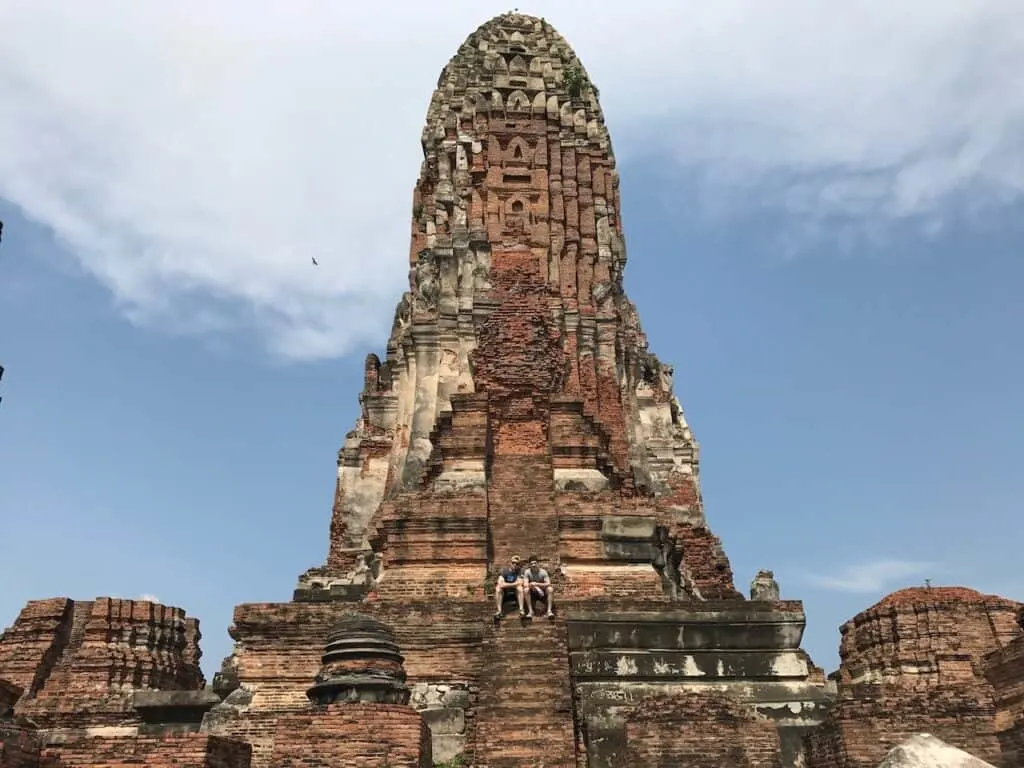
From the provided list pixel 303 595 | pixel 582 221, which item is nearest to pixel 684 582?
pixel 303 595

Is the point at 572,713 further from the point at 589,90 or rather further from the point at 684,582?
the point at 589,90

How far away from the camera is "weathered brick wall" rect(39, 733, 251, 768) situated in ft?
25.1

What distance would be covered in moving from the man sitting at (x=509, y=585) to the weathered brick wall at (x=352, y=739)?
312 cm

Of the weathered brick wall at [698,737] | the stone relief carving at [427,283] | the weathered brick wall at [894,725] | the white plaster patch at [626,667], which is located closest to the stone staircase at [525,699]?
the weathered brick wall at [698,737]

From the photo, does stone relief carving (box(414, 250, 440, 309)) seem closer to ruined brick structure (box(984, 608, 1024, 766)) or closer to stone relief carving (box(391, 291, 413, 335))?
stone relief carving (box(391, 291, 413, 335))

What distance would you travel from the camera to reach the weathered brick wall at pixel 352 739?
819 centimetres

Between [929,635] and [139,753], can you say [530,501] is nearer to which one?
[929,635]

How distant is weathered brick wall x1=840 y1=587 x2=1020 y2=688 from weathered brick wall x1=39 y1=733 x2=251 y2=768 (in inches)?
438

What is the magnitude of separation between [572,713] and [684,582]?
6253mm

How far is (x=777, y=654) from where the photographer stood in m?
11.6

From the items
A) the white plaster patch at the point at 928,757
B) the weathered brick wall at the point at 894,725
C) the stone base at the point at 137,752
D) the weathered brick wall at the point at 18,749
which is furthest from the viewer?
the weathered brick wall at the point at 894,725

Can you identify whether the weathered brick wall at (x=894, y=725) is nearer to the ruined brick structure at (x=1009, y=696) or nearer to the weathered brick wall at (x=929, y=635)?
the ruined brick structure at (x=1009, y=696)

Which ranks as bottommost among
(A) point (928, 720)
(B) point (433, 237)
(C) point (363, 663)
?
(A) point (928, 720)

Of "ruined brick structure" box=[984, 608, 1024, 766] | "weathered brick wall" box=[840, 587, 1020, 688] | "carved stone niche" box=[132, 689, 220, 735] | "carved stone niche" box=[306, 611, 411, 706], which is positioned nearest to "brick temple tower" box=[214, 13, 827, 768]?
"carved stone niche" box=[132, 689, 220, 735]
